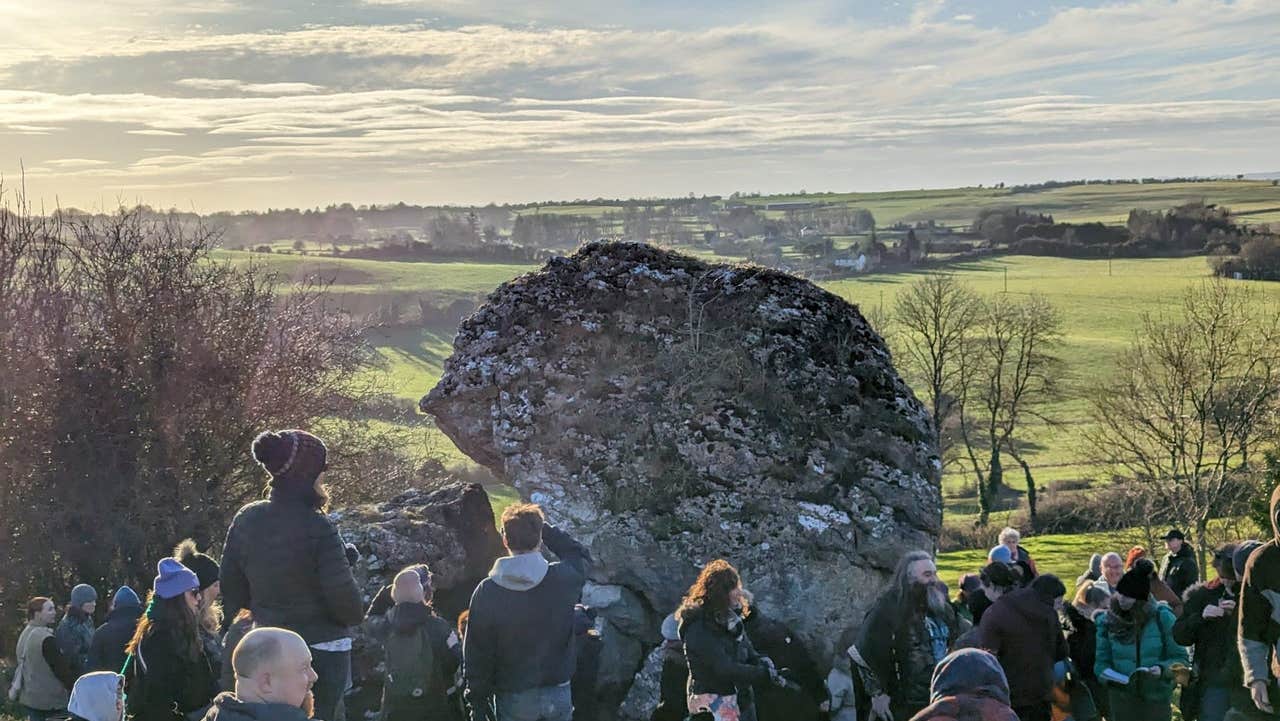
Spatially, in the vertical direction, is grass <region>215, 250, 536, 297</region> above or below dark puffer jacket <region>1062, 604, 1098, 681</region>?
above

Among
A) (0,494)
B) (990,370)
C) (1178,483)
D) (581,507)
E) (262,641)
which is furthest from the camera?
(990,370)

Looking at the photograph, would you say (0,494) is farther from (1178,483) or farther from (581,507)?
(1178,483)

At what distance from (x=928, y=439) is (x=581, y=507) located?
352cm

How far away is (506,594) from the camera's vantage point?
5516 mm

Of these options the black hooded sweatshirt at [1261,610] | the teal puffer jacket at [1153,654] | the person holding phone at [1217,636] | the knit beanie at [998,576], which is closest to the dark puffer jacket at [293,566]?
the knit beanie at [998,576]

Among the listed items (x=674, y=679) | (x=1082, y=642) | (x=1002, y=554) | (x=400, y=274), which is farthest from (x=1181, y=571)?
(x=400, y=274)

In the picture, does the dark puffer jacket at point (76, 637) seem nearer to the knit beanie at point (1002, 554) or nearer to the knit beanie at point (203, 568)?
the knit beanie at point (203, 568)

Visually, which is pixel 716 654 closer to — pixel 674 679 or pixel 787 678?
pixel 674 679

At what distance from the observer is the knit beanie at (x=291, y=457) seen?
541 cm

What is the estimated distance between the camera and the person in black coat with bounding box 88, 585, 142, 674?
6.56 meters

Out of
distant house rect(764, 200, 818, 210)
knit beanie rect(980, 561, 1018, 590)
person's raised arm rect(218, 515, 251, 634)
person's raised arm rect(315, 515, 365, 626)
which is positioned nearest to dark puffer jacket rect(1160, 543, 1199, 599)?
knit beanie rect(980, 561, 1018, 590)

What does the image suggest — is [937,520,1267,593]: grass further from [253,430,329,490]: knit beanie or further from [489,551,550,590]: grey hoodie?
[253,430,329,490]: knit beanie

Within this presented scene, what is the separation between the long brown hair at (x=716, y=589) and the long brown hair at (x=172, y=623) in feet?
9.42

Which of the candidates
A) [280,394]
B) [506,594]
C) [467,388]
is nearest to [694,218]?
[280,394]
